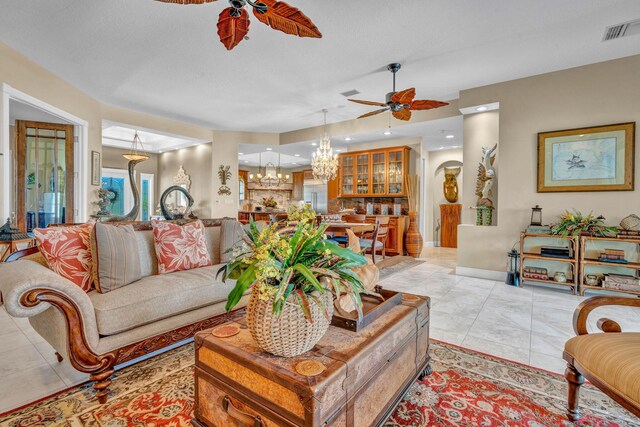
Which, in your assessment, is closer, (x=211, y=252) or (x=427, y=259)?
(x=211, y=252)

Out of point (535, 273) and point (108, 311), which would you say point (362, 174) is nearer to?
point (535, 273)

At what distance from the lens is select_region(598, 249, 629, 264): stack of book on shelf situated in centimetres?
341

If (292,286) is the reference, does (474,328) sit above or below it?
below

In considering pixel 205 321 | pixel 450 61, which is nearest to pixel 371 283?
pixel 205 321

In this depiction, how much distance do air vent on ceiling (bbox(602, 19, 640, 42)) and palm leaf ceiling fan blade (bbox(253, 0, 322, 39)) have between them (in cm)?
310

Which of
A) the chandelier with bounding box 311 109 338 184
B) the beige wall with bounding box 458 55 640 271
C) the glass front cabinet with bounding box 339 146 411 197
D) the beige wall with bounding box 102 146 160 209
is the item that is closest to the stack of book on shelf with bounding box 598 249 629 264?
the beige wall with bounding box 458 55 640 271

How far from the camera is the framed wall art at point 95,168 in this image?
4.85 m

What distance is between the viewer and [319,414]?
90cm

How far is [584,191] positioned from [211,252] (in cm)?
448

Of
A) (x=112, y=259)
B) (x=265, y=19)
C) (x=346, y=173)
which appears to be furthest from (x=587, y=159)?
(x=112, y=259)

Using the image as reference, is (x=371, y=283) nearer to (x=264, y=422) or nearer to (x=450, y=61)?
(x=264, y=422)

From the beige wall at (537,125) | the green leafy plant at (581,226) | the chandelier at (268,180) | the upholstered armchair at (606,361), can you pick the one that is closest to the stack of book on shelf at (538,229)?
the green leafy plant at (581,226)

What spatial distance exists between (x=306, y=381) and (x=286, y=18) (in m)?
2.19

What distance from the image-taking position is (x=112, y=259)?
1.95 metres
